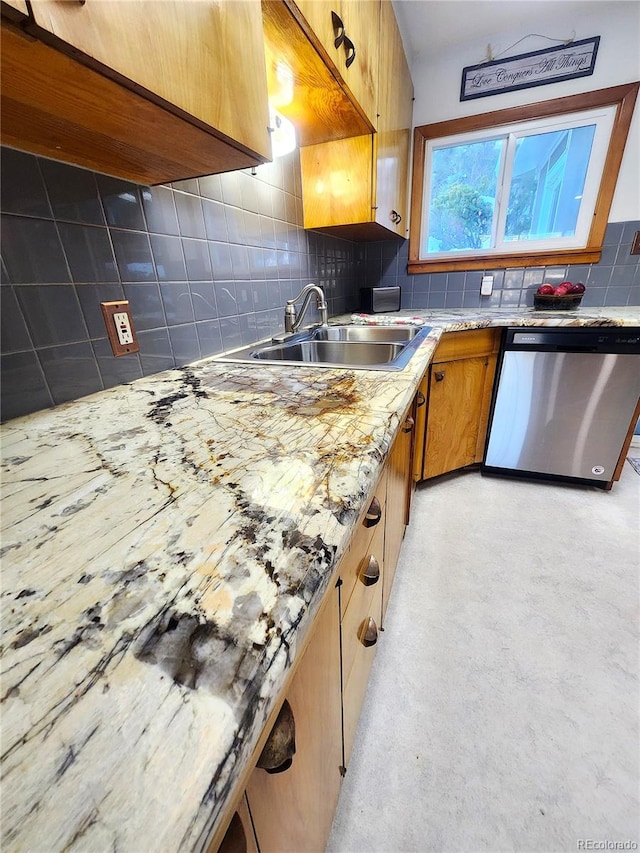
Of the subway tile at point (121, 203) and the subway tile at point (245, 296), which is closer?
the subway tile at point (121, 203)

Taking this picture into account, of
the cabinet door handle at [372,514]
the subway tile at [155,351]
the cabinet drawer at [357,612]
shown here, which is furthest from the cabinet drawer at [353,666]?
the subway tile at [155,351]

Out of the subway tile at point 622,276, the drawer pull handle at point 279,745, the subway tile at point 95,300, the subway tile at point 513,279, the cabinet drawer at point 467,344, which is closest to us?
the drawer pull handle at point 279,745

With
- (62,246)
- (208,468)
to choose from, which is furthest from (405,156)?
(208,468)

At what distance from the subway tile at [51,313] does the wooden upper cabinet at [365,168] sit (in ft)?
4.17

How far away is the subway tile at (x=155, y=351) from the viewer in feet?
3.00

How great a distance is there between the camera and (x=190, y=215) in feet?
3.31

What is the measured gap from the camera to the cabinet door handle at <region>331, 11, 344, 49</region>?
948mm

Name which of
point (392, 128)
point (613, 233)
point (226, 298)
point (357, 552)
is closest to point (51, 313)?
point (226, 298)

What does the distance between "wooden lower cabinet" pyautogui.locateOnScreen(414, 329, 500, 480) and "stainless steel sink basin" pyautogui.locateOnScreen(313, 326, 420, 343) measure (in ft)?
0.67

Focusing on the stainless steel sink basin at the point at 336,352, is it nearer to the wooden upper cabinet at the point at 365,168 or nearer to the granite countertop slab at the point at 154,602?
the wooden upper cabinet at the point at 365,168

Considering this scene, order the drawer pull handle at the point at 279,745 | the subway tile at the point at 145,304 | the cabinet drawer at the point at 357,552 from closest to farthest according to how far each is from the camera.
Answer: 1. the drawer pull handle at the point at 279,745
2. the cabinet drawer at the point at 357,552
3. the subway tile at the point at 145,304

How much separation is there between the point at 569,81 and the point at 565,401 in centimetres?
180

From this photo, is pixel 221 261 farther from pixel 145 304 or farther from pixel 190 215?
pixel 145 304

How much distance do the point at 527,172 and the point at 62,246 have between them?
2.54 metres
